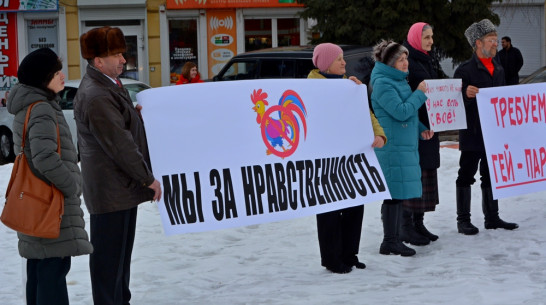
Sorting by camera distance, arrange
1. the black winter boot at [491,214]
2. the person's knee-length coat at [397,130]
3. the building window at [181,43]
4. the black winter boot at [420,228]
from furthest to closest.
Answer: the building window at [181,43] < the black winter boot at [491,214] < the black winter boot at [420,228] < the person's knee-length coat at [397,130]

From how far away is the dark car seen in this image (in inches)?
509

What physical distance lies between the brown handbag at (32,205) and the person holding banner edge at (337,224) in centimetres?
227

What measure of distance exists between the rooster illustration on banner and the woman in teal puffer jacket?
0.92 metres

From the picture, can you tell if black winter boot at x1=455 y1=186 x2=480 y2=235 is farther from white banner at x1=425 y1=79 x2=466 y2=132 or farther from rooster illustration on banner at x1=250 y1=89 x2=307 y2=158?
rooster illustration on banner at x1=250 y1=89 x2=307 y2=158

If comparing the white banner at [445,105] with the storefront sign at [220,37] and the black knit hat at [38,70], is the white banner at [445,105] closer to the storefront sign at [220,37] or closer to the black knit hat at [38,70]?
the black knit hat at [38,70]

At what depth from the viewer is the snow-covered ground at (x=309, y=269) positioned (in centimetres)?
600

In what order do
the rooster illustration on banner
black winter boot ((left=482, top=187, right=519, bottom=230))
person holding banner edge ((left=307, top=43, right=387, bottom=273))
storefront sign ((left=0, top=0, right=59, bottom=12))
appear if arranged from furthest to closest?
storefront sign ((left=0, top=0, right=59, bottom=12)) < black winter boot ((left=482, top=187, right=519, bottom=230)) < person holding banner edge ((left=307, top=43, right=387, bottom=273)) < the rooster illustration on banner

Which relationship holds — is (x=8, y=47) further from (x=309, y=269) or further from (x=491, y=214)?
(x=309, y=269)

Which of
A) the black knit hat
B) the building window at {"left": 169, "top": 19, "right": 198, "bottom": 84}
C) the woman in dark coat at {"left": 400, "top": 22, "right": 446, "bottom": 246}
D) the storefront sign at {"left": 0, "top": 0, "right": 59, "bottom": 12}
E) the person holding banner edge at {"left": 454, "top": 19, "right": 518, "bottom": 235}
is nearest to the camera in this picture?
the black knit hat

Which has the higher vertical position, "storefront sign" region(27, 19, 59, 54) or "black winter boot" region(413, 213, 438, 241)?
"storefront sign" region(27, 19, 59, 54)

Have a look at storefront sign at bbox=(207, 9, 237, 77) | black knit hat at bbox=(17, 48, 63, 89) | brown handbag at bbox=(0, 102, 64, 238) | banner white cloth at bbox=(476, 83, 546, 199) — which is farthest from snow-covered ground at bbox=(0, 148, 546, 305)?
storefront sign at bbox=(207, 9, 237, 77)

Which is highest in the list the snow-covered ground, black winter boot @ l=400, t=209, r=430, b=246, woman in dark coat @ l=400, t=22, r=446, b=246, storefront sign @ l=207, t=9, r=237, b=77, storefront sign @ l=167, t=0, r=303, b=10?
storefront sign @ l=167, t=0, r=303, b=10

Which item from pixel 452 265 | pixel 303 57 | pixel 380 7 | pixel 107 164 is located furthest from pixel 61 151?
pixel 380 7

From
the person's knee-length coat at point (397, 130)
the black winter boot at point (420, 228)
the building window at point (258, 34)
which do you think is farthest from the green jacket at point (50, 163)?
the building window at point (258, 34)
